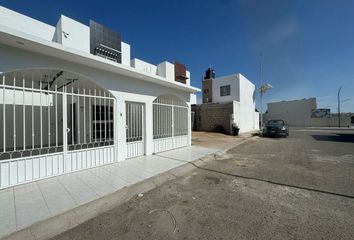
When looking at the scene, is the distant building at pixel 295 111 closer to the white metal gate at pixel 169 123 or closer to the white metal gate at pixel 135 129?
the white metal gate at pixel 169 123

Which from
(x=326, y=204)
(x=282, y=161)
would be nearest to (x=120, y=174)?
(x=326, y=204)

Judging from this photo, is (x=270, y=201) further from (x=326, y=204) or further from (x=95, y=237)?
(x=95, y=237)

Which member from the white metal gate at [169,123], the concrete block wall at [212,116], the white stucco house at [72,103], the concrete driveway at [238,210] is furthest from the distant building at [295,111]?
the concrete driveway at [238,210]

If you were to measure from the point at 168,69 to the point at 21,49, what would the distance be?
14138 millimetres

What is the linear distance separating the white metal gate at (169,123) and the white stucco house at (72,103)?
47 mm

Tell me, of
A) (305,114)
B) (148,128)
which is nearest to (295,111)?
(305,114)

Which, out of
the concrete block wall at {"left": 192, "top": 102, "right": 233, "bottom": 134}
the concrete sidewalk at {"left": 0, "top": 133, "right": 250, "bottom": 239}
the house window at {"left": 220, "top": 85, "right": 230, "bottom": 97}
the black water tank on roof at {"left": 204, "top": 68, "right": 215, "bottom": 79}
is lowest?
the concrete sidewalk at {"left": 0, "top": 133, "right": 250, "bottom": 239}

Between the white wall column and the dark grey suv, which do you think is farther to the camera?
the dark grey suv

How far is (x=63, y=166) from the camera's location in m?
4.67

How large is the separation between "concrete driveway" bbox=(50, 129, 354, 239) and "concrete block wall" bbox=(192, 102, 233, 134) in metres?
11.9

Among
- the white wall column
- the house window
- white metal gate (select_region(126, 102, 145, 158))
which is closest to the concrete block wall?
the house window

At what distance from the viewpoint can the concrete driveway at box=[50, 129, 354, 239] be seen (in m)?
2.46

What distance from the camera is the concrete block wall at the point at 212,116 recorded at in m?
16.9

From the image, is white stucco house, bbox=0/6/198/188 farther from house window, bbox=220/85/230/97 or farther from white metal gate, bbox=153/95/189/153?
house window, bbox=220/85/230/97
